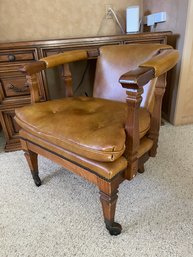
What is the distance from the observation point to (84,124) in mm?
787

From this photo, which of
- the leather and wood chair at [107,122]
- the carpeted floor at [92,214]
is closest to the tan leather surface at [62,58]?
the leather and wood chair at [107,122]

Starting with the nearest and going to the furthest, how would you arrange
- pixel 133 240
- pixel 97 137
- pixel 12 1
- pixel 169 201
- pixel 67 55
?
pixel 97 137, pixel 133 240, pixel 169 201, pixel 67 55, pixel 12 1

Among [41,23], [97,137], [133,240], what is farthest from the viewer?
[41,23]

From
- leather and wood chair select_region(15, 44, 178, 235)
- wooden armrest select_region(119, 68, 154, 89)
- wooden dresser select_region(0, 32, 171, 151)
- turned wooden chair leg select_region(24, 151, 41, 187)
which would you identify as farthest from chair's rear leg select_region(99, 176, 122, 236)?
wooden dresser select_region(0, 32, 171, 151)

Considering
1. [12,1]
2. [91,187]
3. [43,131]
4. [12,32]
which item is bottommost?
[91,187]

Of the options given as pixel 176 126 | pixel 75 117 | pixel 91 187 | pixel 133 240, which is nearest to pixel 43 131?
pixel 75 117

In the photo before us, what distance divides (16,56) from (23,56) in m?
0.04

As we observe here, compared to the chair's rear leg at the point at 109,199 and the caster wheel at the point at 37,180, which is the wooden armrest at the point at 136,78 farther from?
the caster wheel at the point at 37,180

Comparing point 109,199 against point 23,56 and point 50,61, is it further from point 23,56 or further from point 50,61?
point 23,56

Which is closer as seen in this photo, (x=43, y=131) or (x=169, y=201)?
(x=43, y=131)

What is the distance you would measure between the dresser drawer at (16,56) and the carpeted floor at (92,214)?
2.42 feet

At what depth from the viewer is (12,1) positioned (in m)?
1.55

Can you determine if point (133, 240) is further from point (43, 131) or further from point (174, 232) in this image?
point (43, 131)

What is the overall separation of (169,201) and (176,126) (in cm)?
Answer: 85
